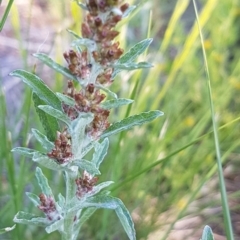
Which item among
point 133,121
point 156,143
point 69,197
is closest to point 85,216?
point 69,197

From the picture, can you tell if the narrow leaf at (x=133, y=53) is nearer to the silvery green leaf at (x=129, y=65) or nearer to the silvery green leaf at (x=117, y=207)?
the silvery green leaf at (x=129, y=65)

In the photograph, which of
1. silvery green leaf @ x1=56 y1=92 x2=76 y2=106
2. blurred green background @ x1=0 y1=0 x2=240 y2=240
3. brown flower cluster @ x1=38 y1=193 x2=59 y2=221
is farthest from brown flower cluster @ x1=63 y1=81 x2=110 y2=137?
blurred green background @ x1=0 y1=0 x2=240 y2=240

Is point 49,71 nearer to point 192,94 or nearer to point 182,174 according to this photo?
point 192,94

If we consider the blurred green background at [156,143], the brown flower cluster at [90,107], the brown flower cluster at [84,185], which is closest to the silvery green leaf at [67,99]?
the brown flower cluster at [90,107]

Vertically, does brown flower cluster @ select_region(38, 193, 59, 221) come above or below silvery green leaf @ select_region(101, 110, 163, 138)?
below

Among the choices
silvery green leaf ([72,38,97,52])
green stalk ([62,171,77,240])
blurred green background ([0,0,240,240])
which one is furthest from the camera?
blurred green background ([0,0,240,240])

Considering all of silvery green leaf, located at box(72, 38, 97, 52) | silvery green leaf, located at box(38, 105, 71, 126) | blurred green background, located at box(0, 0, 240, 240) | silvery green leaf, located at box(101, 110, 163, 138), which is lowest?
blurred green background, located at box(0, 0, 240, 240)

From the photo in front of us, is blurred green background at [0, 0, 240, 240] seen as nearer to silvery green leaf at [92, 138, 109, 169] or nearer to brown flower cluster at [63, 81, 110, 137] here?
silvery green leaf at [92, 138, 109, 169]
